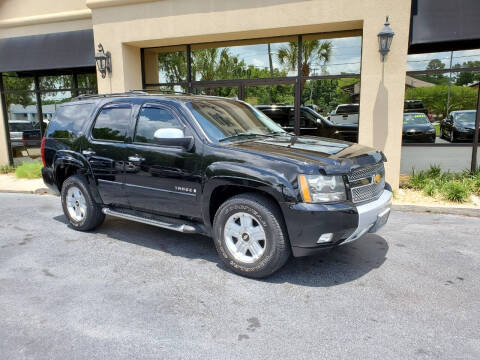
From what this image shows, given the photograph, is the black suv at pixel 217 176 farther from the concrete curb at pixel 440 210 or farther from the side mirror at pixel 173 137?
the concrete curb at pixel 440 210

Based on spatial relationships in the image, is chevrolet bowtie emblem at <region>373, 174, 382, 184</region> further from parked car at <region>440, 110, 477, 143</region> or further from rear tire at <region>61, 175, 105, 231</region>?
parked car at <region>440, 110, 477, 143</region>

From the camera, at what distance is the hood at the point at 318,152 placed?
150 inches

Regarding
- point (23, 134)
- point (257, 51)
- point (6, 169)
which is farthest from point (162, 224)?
point (23, 134)

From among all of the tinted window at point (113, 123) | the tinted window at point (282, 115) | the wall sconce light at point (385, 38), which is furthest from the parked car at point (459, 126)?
the tinted window at point (113, 123)

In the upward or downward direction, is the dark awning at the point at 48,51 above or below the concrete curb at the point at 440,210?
above

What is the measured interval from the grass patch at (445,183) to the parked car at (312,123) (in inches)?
66.2

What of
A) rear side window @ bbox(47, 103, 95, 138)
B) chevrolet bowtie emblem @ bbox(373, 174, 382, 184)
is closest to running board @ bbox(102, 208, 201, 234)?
rear side window @ bbox(47, 103, 95, 138)

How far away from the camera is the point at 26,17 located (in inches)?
422

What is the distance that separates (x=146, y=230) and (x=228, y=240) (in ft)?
7.04

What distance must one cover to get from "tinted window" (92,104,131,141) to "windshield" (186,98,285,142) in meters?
0.99

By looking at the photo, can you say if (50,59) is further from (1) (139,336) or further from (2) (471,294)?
(2) (471,294)

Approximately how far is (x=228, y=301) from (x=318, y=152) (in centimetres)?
181

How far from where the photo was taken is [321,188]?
371 cm

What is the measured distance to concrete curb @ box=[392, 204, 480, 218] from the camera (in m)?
6.55
